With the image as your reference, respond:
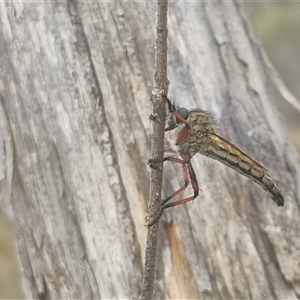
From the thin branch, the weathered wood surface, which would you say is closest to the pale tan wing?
the weathered wood surface

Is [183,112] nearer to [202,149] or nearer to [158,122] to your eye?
[202,149]

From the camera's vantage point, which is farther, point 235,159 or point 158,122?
point 235,159

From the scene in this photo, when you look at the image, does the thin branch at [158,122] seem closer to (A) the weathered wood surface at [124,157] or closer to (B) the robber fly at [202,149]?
(B) the robber fly at [202,149]

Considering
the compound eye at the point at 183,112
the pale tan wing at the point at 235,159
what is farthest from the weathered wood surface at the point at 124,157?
the compound eye at the point at 183,112

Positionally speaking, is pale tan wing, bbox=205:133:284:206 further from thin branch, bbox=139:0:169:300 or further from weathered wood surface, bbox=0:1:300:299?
thin branch, bbox=139:0:169:300

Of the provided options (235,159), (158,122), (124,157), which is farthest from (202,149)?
(158,122)

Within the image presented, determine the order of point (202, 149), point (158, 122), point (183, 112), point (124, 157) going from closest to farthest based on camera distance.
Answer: point (158, 122)
point (183, 112)
point (202, 149)
point (124, 157)

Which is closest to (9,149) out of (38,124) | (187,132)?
(38,124)

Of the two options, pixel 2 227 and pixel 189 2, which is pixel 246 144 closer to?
pixel 189 2
